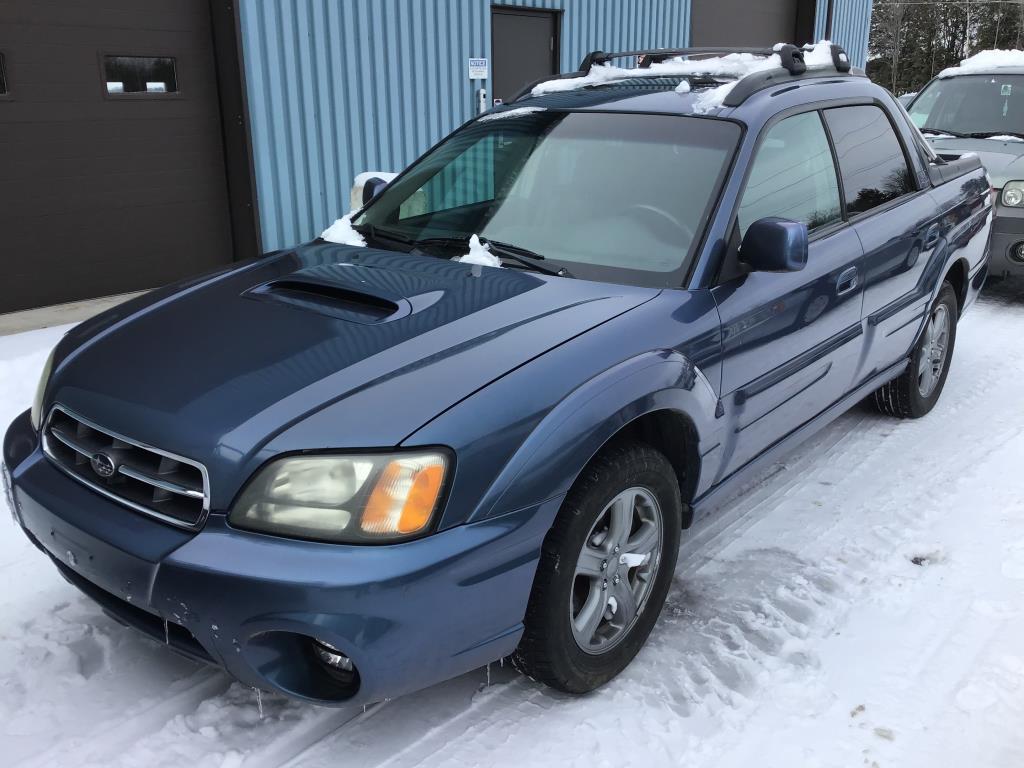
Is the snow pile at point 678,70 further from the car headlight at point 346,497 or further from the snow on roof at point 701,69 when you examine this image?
the car headlight at point 346,497

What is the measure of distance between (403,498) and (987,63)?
8.97m

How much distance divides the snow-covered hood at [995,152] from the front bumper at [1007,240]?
260mm

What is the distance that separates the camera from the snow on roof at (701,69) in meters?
3.64

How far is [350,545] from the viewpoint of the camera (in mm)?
2053

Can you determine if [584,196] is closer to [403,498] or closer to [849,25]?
[403,498]

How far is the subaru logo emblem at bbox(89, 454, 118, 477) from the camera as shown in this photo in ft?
7.52

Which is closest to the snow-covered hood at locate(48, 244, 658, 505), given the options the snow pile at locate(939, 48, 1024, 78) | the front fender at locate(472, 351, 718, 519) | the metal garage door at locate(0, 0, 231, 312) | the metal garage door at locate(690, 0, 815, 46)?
the front fender at locate(472, 351, 718, 519)

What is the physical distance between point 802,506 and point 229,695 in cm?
246

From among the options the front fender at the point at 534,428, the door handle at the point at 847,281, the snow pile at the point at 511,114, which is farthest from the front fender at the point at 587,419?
the snow pile at the point at 511,114

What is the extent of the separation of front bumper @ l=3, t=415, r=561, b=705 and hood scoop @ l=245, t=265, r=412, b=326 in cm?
77

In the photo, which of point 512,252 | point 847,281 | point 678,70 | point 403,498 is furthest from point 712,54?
point 403,498

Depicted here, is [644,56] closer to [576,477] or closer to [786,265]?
[786,265]

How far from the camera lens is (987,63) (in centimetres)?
880

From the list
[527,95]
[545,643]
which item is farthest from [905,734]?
[527,95]
